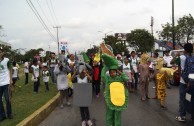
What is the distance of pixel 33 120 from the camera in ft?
24.9

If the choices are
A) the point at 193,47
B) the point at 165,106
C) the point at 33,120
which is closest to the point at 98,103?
the point at 165,106

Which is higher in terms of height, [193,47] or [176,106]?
[193,47]

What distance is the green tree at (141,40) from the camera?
226ft

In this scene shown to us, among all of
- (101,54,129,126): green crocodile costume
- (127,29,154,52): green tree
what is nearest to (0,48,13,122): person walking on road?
(101,54,129,126): green crocodile costume

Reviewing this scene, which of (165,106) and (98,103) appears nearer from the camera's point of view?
(165,106)

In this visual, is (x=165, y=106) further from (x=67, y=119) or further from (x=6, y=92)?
(x=6, y=92)

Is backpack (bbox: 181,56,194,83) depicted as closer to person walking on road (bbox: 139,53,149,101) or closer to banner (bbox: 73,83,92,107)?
banner (bbox: 73,83,92,107)

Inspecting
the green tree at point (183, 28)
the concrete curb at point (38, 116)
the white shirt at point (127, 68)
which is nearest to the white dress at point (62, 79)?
the concrete curb at point (38, 116)

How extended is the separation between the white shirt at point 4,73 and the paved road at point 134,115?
1.47 m

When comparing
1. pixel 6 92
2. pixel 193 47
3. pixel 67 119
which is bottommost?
pixel 67 119

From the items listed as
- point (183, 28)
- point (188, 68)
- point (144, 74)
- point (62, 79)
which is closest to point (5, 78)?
point (62, 79)

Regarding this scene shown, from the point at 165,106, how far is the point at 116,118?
12.2 ft

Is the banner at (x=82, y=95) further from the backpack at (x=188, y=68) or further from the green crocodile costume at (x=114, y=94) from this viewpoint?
the backpack at (x=188, y=68)

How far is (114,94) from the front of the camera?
6.26 meters
